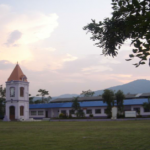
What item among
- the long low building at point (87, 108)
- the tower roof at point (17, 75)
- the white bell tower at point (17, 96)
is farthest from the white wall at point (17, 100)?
the long low building at point (87, 108)

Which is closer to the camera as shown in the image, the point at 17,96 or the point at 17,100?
the point at 17,100

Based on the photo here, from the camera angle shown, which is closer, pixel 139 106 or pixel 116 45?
pixel 116 45

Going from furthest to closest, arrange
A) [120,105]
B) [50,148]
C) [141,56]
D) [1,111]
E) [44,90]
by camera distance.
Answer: [44,90]
[1,111]
[120,105]
[50,148]
[141,56]

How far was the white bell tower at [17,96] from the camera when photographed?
170 feet

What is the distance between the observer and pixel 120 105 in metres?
45.7

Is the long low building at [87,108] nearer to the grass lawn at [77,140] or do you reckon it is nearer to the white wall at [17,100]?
the white wall at [17,100]

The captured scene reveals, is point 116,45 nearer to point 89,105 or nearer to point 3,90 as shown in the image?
point 89,105

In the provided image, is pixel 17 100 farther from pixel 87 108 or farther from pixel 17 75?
pixel 87 108

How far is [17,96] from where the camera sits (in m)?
51.9

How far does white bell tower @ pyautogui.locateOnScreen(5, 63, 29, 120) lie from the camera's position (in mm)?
51906

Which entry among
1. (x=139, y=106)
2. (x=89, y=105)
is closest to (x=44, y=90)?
(x=89, y=105)

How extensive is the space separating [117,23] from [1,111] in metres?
56.2

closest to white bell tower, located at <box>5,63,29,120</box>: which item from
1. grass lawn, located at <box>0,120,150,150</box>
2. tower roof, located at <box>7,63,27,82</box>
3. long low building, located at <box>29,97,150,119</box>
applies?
tower roof, located at <box>7,63,27,82</box>

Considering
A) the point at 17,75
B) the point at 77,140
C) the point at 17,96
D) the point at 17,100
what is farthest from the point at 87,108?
the point at 77,140
